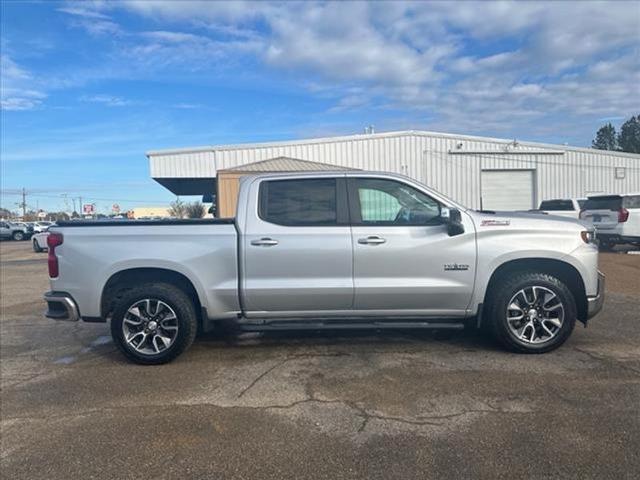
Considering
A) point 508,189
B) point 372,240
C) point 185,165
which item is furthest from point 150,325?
point 508,189

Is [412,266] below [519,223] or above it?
below

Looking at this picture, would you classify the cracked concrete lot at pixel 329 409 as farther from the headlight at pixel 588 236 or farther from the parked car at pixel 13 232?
the parked car at pixel 13 232

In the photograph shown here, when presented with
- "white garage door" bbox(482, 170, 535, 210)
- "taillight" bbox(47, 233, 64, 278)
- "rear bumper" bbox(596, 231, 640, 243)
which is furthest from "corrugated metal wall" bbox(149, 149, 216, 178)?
"taillight" bbox(47, 233, 64, 278)

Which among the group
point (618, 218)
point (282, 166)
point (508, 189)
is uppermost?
point (282, 166)

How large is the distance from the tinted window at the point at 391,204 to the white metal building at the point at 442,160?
19.0 m

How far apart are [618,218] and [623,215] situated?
0.17m

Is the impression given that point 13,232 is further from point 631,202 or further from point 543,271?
point 543,271

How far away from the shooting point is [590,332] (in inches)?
241

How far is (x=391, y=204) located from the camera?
17.6ft

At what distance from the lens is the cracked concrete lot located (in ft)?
10.6

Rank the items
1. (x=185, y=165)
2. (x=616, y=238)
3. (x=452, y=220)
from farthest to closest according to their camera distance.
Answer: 1. (x=185, y=165)
2. (x=616, y=238)
3. (x=452, y=220)

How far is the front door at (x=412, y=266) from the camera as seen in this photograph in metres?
→ 5.11

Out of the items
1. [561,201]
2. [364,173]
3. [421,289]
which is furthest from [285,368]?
[561,201]

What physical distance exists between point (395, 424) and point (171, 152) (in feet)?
73.1
